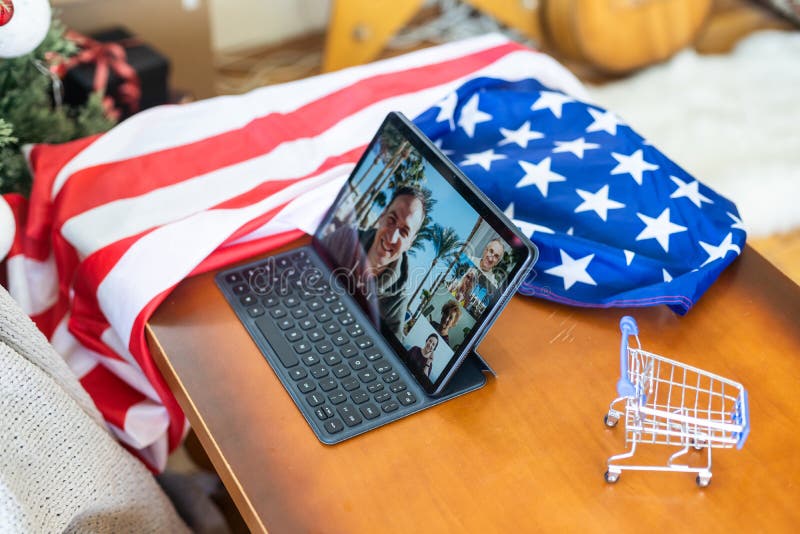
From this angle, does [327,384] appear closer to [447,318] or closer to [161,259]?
[447,318]

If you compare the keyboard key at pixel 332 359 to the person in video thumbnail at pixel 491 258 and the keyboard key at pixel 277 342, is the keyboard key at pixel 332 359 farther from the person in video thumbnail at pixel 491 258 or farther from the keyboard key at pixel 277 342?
the person in video thumbnail at pixel 491 258

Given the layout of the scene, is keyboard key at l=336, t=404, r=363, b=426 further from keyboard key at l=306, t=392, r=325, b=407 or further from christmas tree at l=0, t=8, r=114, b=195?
christmas tree at l=0, t=8, r=114, b=195

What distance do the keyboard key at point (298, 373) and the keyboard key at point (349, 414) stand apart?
0.18ft

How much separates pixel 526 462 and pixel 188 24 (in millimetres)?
1416

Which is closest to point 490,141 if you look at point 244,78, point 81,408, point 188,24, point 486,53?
point 486,53

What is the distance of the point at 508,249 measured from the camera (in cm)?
78

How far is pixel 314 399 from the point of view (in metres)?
0.81


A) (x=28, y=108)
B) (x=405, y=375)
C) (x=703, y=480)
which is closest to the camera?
(x=703, y=480)

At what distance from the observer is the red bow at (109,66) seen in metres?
1.58

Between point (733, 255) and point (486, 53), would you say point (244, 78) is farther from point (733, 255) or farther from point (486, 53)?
point (733, 255)

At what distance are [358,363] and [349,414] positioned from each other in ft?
0.22

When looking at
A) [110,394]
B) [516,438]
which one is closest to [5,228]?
[110,394]

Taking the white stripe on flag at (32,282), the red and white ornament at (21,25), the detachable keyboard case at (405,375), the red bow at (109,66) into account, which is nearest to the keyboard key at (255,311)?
the detachable keyboard case at (405,375)

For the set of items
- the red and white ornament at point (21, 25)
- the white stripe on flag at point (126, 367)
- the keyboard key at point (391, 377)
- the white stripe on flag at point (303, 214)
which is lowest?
the white stripe on flag at point (126, 367)
